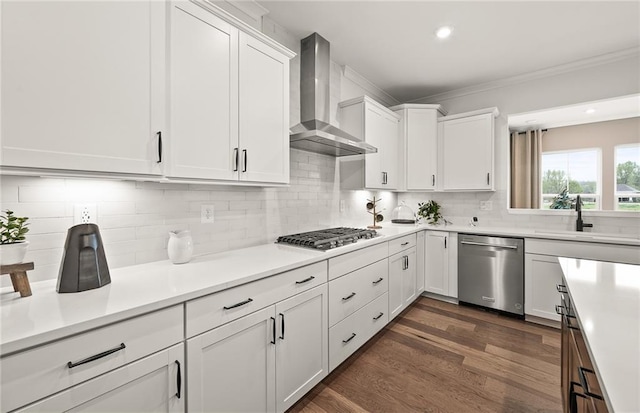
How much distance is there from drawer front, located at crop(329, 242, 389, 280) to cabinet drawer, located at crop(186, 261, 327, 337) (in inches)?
7.4

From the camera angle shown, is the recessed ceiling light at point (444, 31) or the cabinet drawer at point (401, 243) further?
the cabinet drawer at point (401, 243)

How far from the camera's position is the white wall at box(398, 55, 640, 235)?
118 inches

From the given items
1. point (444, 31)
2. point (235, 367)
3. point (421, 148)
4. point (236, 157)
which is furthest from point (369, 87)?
point (235, 367)

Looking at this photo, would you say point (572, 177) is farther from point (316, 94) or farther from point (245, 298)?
point (245, 298)

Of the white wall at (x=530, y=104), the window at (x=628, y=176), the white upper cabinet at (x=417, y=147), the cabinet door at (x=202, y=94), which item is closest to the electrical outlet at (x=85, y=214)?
the cabinet door at (x=202, y=94)

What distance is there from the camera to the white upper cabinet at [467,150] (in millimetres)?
3473

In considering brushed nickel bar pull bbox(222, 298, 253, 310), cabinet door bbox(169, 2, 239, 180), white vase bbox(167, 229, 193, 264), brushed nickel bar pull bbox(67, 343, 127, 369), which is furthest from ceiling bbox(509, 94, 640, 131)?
brushed nickel bar pull bbox(67, 343, 127, 369)

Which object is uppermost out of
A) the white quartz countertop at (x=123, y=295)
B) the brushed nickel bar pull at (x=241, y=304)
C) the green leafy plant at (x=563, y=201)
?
the green leafy plant at (x=563, y=201)

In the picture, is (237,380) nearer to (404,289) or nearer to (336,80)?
(404,289)

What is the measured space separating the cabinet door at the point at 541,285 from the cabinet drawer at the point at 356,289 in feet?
5.32

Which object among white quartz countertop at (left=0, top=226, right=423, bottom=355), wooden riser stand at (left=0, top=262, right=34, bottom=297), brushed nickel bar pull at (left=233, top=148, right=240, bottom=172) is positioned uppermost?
brushed nickel bar pull at (left=233, top=148, right=240, bottom=172)

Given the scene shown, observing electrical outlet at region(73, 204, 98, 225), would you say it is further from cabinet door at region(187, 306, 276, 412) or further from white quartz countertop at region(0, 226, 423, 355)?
cabinet door at region(187, 306, 276, 412)

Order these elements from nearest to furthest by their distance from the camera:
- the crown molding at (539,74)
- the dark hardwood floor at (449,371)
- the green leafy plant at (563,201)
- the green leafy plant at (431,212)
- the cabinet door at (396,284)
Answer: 1. the dark hardwood floor at (449,371)
2. the cabinet door at (396,284)
3. the crown molding at (539,74)
4. the green leafy plant at (431,212)
5. the green leafy plant at (563,201)

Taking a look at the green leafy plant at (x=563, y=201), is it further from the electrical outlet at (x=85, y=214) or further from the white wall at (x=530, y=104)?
the electrical outlet at (x=85, y=214)
